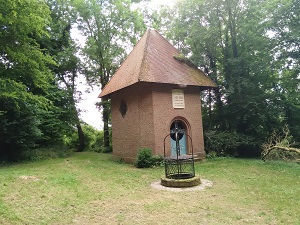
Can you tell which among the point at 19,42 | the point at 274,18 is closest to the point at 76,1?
the point at 19,42

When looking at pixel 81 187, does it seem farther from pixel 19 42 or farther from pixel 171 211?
pixel 19 42

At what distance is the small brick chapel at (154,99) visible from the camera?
1366cm

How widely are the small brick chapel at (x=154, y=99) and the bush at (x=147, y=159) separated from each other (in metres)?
0.48

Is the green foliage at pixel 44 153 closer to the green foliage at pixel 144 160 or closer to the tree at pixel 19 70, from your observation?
the tree at pixel 19 70

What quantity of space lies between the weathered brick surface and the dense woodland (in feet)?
6.95

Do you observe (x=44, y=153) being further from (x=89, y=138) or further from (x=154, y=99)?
(x=89, y=138)

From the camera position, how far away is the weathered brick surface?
44.8 feet

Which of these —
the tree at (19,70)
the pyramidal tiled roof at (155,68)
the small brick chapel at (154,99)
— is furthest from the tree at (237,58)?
the tree at (19,70)

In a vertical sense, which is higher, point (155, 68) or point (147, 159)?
point (155, 68)

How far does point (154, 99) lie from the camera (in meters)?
13.7

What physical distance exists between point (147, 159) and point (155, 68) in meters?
5.09

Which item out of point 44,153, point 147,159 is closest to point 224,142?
point 147,159

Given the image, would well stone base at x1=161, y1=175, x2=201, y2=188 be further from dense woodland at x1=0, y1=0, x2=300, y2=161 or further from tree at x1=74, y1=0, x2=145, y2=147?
tree at x1=74, y1=0, x2=145, y2=147

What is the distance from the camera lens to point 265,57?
52.9ft
